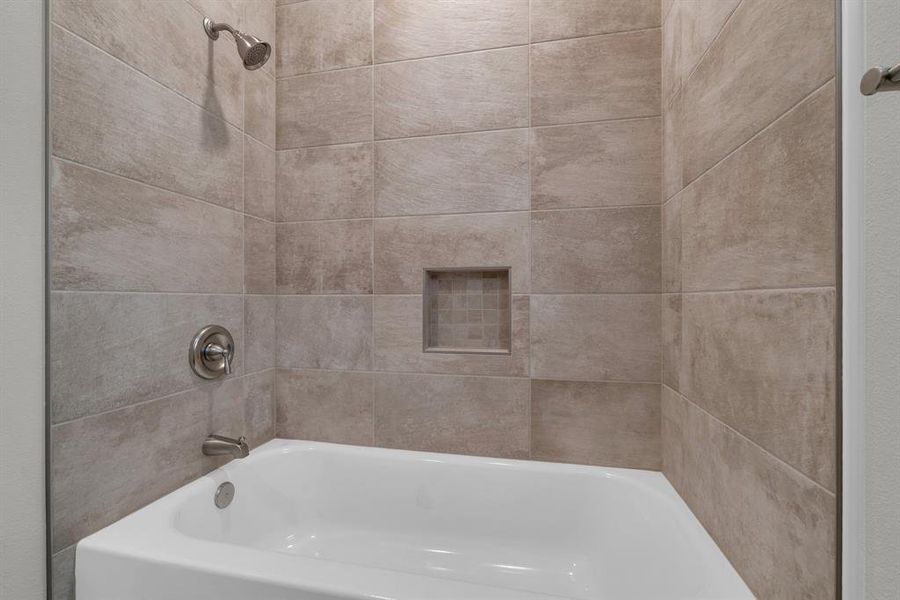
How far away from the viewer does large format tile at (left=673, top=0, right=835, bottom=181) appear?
2.02ft

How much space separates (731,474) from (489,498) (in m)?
0.79

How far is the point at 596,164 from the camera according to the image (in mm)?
1423

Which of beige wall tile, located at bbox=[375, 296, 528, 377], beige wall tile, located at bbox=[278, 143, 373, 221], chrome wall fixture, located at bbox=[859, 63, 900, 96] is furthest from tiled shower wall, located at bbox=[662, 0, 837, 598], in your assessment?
beige wall tile, located at bbox=[278, 143, 373, 221]

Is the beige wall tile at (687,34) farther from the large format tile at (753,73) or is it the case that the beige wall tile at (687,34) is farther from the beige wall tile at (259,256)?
the beige wall tile at (259,256)

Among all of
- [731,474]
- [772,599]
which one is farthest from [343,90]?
[772,599]

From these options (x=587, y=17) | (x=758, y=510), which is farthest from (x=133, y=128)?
(x=758, y=510)

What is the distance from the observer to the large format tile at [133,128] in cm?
94

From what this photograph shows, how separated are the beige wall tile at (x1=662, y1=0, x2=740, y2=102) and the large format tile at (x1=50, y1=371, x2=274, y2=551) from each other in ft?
5.48

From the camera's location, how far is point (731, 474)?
0.89m

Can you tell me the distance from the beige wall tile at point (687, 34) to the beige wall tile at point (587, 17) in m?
0.09

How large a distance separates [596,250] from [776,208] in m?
0.71

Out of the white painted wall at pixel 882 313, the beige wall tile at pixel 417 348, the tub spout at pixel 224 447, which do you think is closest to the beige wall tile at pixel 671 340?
the beige wall tile at pixel 417 348

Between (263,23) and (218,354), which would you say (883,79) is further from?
(263,23)

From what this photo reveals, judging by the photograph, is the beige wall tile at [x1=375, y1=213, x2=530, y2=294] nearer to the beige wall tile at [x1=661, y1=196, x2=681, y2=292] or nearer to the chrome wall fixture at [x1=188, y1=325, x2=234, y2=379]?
the beige wall tile at [x1=661, y1=196, x2=681, y2=292]
